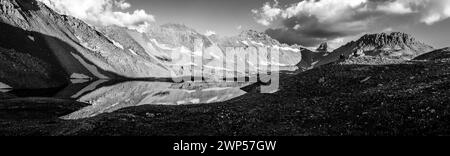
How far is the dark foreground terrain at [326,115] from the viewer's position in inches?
927

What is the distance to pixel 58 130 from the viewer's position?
2805 cm

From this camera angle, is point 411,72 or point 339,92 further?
point 411,72

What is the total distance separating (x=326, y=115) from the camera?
28266mm

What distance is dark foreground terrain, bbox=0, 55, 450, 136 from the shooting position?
23547 millimetres

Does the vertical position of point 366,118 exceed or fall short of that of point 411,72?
it falls short
